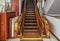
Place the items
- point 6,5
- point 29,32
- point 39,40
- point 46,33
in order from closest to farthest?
1. point 39,40
2. point 46,33
3. point 29,32
4. point 6,5

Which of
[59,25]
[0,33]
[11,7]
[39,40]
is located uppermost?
[11,7]

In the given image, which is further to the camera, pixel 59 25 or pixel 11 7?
pixel 11 7

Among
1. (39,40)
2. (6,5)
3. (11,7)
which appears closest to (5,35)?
(39,40)

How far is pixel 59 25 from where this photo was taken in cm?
452

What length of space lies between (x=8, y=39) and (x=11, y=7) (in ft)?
10.4

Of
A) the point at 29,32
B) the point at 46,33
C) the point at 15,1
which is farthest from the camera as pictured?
the point at 15,1

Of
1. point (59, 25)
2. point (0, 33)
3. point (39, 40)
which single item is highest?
point (59, 25)

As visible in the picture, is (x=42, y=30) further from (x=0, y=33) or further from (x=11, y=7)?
(x=11, y=7)

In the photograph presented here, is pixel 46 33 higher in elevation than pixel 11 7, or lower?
lower

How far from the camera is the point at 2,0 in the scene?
23.5 ft

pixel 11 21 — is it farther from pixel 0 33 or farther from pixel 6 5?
pixel 6 5

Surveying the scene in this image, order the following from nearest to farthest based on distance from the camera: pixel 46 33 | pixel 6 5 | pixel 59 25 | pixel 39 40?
pixel 59 25, pixel 39 40, pixel 46 33, pixel 6 5

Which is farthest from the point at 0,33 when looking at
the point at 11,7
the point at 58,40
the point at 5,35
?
the point at 11,7

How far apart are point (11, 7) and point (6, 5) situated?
2.05 feet
